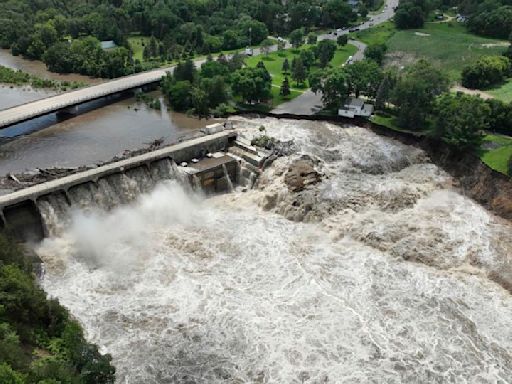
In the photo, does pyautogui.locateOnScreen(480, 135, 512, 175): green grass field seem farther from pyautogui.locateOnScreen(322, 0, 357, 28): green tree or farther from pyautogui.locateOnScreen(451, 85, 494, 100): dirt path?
pyautogui.locateOnScreen(322, 0, 357, 28): green tree

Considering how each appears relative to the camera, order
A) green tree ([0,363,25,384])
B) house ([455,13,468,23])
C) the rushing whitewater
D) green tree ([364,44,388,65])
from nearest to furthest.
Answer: green tree ([0,363,25,384])
the rushing whitewater
green tree ([364,44,388,65])
house ([455,13,468,23])

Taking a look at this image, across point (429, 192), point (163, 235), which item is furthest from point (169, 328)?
point (429, 192)

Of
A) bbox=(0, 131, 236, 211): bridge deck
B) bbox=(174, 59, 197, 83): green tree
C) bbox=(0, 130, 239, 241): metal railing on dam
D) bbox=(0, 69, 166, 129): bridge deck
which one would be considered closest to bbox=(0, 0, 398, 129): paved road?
bbox=(0, 69, 166, 129): bridge deck

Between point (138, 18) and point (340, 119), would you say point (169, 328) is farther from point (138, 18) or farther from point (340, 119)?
point (138, 18)

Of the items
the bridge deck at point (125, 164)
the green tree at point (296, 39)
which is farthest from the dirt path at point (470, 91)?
the bridge deck at point (125, 164)

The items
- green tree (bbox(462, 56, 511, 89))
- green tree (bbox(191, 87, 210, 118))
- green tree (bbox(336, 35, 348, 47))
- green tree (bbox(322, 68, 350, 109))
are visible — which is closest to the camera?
green tree (bbox(322, 68, 350, 109))
